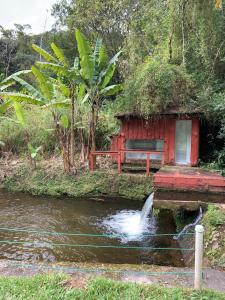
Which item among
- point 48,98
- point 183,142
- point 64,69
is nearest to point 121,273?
point 183,142

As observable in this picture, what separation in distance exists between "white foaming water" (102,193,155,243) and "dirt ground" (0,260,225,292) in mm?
2851

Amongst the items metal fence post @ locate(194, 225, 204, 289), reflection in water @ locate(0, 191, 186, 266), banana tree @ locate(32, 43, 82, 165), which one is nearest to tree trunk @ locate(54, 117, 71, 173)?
banana tree @ locate(32, 43, 82, 165)

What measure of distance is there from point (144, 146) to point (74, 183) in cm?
329

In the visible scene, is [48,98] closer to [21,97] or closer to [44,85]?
[44,85]

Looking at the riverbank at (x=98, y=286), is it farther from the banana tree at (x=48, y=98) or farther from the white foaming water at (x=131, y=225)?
the banana tree at (x=48, y=98)

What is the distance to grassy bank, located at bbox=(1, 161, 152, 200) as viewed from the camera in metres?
11.5

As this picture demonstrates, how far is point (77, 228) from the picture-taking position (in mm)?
8586

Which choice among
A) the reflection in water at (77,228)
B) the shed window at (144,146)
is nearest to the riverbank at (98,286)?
the reflection in water at (77,228)

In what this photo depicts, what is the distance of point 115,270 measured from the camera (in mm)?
4688

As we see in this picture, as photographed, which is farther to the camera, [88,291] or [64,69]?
[64,69]

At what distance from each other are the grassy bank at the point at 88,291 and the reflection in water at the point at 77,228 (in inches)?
91.2

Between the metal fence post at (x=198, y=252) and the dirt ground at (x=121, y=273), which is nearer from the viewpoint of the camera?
the metal fence post at (x=198, y=252)

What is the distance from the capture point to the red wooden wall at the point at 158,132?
11.7 meters

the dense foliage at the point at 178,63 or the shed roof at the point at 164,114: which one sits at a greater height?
the dense foliage at the point at 178,63
